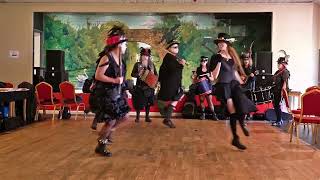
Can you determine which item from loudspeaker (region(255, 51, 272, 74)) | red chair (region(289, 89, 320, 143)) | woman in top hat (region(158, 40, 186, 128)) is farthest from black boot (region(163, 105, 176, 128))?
loudspeaker (region(255, 51, 272, 74))

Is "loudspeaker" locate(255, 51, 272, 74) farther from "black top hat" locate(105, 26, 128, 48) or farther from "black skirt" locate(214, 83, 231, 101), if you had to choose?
"black top hat" locate(105, 26, 128, 48)

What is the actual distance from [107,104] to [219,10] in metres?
8.45

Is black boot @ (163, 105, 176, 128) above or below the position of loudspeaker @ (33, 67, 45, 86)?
below

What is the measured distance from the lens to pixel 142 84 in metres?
10.4

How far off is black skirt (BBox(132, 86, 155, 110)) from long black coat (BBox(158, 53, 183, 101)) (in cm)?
109

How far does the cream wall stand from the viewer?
43.4 feet

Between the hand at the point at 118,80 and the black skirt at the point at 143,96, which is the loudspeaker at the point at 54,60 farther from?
the hand at the point at 118,80

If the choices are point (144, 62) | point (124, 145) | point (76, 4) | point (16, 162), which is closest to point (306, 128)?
point (144, 62)

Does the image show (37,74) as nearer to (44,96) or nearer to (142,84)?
(44,96)

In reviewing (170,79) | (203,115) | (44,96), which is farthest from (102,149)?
(203,115)

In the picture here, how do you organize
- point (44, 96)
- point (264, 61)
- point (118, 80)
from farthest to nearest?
point (264, 61), point (44, 96), point (118, 80)

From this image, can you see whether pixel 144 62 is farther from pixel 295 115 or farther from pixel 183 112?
pixel 295 115

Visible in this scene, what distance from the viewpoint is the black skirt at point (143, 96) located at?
10.4 metres

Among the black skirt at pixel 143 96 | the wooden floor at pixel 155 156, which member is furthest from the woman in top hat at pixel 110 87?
the black skirt at pixel 143 96
